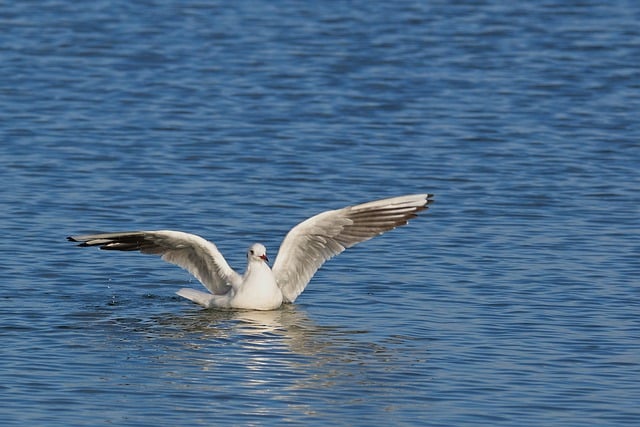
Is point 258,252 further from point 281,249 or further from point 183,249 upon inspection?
point 183,249

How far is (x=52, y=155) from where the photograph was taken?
63.1 feet

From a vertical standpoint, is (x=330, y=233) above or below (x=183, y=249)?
above

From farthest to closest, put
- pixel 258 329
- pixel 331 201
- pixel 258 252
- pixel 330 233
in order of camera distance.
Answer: pixel 331 201 < pixel 330 233 < pixel 258 252 < pixel 258 329

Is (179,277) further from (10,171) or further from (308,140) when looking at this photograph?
(308,140)

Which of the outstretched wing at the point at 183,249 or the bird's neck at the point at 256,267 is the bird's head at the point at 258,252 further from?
the outstretched wing at the point at 183,249

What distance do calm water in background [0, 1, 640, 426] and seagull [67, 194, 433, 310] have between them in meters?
0.19

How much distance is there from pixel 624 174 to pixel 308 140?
413cm

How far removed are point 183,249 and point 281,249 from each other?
2.72 feet

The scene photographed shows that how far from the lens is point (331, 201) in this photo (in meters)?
17.2

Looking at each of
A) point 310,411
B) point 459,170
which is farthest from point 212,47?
point 310,411

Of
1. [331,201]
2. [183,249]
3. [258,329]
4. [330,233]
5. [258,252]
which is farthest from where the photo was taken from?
[331,201]

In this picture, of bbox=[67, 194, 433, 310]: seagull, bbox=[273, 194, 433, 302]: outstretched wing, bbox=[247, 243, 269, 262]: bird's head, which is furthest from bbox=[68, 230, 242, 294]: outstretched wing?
bbox=[273, 194, 433, 302]: outstretched wing

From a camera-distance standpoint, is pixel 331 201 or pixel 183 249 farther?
pixel 331 201

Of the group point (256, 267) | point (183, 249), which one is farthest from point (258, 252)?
point (183, 249)
